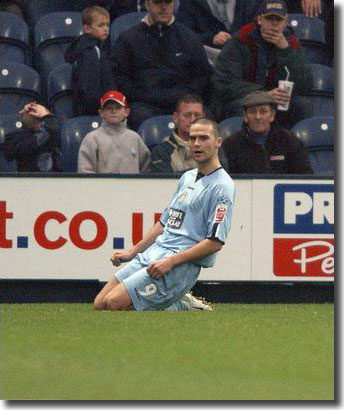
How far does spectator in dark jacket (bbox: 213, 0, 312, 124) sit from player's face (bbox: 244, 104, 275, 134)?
2.76ft

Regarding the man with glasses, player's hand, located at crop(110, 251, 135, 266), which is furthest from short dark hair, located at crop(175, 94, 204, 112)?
player's hand, located at crop(110, 251, 135, 266)

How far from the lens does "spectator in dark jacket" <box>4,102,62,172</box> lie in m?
12.3

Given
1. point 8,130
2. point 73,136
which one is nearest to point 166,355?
point 73,136

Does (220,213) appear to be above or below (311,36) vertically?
below

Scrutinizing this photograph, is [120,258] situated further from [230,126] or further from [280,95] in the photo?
[280,95]

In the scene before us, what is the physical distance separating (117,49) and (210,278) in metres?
2.76

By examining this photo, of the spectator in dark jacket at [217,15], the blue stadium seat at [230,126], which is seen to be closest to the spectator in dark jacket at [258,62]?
the blue stadium seat at [230,126]

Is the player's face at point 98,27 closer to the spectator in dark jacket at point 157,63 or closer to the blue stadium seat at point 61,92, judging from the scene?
the spectator in dark jacket at point 157,63

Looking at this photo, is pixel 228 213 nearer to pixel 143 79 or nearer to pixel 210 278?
pixel 210 278

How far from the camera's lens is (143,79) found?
1344 centimetres

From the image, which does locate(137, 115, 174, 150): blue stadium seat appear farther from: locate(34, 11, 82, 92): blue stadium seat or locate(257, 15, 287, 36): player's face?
locate(34, 11, 82, 92): blue stadium seat

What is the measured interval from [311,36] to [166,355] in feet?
23.8

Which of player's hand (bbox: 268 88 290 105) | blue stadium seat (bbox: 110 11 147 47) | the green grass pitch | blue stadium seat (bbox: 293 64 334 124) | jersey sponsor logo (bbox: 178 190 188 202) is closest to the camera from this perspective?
the green grass pitch

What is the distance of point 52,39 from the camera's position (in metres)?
14.6
